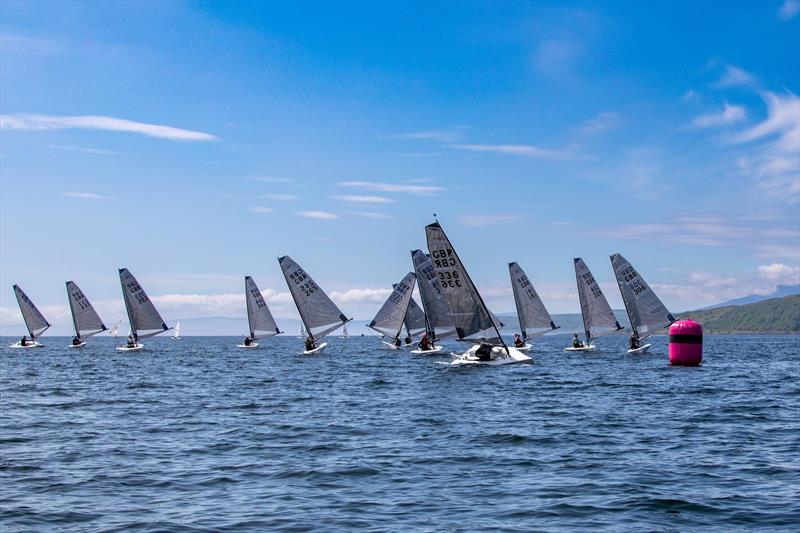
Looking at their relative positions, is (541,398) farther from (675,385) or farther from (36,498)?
(36,498)

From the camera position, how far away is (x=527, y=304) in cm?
8950

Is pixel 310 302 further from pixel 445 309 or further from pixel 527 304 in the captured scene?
pixel 527 304

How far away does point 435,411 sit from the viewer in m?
33.0

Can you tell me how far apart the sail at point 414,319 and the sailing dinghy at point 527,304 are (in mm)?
18994

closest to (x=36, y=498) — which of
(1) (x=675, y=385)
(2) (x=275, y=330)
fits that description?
(1) (x=675, y=385)

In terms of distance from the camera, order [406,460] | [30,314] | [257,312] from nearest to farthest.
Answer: [406,460] < [257,312] < [30,314]

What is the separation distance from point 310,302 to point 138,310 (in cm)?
2889

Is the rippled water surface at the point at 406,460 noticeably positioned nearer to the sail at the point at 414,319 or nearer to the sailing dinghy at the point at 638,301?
the sailing dinghy at the point at 638,301

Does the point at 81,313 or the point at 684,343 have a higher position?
the point at 81,313

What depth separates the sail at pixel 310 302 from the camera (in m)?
88.5

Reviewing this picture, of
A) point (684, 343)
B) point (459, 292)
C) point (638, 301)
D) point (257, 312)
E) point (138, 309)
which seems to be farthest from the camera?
point (257, 312)

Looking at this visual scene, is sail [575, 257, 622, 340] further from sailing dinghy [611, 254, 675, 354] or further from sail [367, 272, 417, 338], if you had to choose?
sail [367, 272, 417, 338]

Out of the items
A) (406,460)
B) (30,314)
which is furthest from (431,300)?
(30,314)

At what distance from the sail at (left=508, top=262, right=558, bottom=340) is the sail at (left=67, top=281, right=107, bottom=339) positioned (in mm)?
60231
